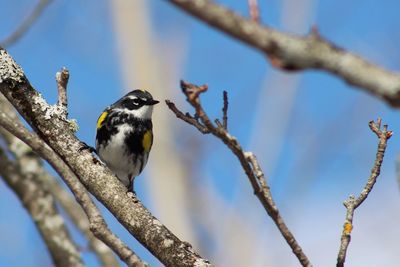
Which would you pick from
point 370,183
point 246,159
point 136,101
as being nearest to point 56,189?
point 136,101

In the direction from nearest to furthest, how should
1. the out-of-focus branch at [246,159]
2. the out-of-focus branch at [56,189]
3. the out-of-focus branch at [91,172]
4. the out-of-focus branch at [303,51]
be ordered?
the out-of-focus branch at [303,51], the out-of-focus branch at [246,159], the out-of-focus branch at [91,172], the out-of-focus branch at [56,189]

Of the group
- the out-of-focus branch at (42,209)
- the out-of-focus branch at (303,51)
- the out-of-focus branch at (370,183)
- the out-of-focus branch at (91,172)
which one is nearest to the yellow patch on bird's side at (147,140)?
the out-of-focus branch at (42,209)

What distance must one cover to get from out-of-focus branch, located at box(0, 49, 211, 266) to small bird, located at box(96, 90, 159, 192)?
3403 mm

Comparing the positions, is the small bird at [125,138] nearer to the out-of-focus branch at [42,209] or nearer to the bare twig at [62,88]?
the out-of-focus branch at [42,209]

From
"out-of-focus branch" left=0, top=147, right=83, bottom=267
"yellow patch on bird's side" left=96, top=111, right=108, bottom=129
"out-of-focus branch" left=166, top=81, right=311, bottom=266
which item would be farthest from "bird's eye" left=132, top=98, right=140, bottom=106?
"out-of-focus branch" left=166, top=81, right=311, bottom=266

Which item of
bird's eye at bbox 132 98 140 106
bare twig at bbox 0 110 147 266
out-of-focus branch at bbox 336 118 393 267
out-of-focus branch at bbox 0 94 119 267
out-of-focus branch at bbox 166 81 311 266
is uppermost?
bird's eye at bbox 132 98 140 106

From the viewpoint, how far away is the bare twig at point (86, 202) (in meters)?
1.82

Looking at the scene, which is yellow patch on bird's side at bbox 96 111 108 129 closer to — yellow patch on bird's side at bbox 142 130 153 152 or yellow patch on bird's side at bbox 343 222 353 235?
yellow patch on bird's side at bbox 142 130 153 152

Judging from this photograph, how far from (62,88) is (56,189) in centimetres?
241

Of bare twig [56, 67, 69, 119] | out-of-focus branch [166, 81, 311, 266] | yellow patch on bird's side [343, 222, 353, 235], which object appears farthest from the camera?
bare twig [56, 67, 69, 119]

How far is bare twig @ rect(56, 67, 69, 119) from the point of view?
3.67 m

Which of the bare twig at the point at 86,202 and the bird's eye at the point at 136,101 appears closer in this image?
the bare twig at the point at 86,202

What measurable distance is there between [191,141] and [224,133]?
8254 mm

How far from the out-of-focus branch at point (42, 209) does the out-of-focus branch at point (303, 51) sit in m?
4.08
